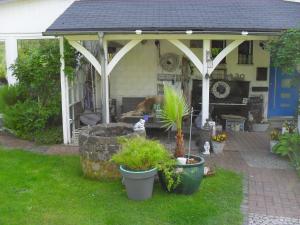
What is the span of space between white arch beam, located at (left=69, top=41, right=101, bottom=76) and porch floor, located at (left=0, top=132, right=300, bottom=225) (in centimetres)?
195

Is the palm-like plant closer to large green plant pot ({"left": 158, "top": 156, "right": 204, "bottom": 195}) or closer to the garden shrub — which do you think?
large green plant pot ({"left": 158, "top": 156, "right": 204, "bottom": 195})

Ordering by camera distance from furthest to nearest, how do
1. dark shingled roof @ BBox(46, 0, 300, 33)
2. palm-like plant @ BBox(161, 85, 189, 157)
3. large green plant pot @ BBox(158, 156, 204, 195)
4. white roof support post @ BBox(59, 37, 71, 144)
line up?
white roof support post @ BBox(59, 37, 71, 144)
dark shingled roof @ BBox(46, 0, 300, 33)
palm-like plant @ BBox(161, 85, 189, 157)
large green plant pot @ BBox(158, 156, 204, 195)

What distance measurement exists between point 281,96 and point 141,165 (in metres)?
6.93

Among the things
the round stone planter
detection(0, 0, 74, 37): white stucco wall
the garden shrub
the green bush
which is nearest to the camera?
the round stone planter

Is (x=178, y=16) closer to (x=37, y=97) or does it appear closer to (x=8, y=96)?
(x=37, y=97)

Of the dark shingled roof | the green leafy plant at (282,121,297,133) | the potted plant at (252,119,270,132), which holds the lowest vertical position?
the potted plant at (252,119,270,132)

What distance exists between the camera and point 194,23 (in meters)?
8.06

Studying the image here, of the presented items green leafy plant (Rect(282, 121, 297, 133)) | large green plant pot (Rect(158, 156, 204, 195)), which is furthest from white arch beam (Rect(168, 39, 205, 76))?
large green plant pot (Rect(158, 156, 204, 195))

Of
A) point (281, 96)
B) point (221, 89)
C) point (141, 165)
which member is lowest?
point (141, 165)

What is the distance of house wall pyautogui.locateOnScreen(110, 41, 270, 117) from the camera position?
10.9 metres

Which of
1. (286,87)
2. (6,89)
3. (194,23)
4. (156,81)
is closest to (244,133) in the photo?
(286,87)

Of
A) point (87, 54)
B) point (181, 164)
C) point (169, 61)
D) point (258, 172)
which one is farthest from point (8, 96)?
point (258, 172)

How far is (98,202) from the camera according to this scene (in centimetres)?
566

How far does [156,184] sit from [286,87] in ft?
21.0
